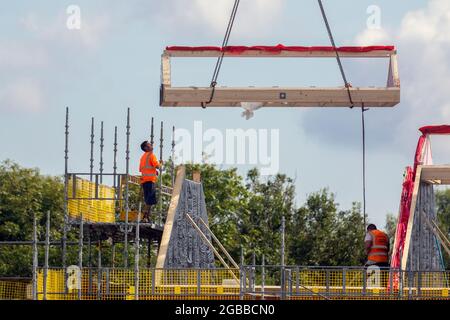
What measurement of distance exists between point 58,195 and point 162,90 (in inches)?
2720

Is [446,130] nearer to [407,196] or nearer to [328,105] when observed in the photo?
[407,196]

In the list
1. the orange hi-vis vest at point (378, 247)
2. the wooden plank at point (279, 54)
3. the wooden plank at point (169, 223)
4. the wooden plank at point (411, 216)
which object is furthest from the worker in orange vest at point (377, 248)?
the wooden plank at point (169, 223)

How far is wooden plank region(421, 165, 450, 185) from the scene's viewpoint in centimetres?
5125

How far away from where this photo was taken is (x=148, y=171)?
1780 inches

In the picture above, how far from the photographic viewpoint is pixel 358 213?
313 ft

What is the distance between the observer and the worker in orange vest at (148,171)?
147 ft

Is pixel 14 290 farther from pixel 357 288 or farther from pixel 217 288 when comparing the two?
pixel 357 288

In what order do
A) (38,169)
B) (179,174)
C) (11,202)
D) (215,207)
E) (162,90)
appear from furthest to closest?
(38,169) < (11,202) < (215,207) < (179,174) < (162,90)

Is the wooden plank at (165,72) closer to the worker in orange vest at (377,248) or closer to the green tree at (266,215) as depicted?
the worker in orange vest at (377,248)

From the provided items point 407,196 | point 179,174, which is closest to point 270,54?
point 179,174

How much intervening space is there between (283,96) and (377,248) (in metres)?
4.66

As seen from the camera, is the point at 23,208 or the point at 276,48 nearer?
the point at 276,48

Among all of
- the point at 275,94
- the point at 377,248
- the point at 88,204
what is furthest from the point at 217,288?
the point at 88,204
